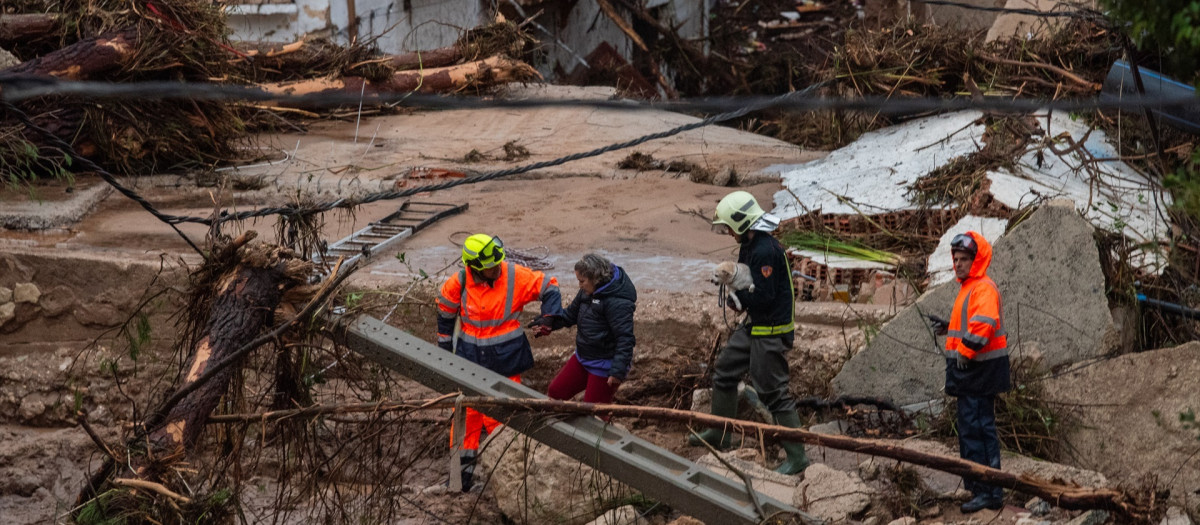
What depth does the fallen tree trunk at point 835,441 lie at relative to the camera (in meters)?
3.74

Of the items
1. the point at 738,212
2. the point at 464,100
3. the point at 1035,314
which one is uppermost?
the point at 464,100

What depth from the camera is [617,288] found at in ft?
18.8

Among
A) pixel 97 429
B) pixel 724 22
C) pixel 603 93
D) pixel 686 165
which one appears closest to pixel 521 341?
pixel 97 429

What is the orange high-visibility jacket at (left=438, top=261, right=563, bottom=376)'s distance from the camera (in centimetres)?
581

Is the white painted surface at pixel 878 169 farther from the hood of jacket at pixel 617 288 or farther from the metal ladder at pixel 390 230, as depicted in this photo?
the hood of jacket at pixel 617 288

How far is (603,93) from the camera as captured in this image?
13.8 metres

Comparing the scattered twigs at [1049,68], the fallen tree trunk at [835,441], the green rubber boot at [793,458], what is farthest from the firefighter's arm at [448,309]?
the scattered twigs at [1049,68]

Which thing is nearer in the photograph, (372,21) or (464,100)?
(464,100)

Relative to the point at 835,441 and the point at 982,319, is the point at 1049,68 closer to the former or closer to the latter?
the point at 982,319

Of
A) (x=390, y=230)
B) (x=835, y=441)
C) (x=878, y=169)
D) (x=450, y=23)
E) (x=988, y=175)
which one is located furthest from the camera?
(x=450, y=23)

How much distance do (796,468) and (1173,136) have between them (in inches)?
178

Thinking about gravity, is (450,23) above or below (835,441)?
above

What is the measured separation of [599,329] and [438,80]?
755 centimetres

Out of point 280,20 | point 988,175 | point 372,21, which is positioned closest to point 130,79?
point 280,20
